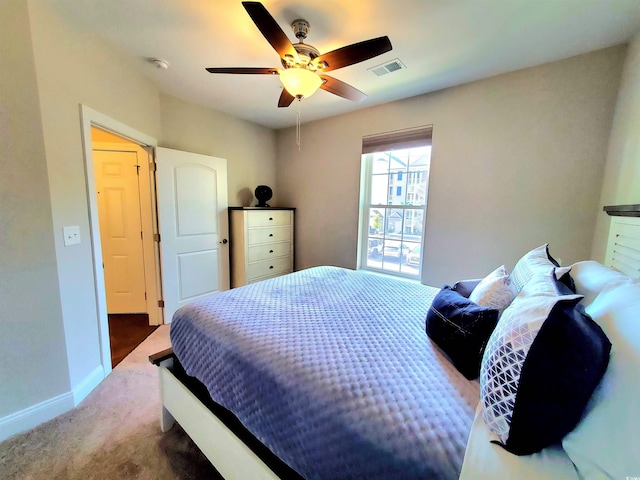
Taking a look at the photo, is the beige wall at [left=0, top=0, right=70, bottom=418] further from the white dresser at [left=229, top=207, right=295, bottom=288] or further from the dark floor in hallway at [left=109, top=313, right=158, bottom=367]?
the white dresser at [left=229, top=207, right=295, bottom=288]

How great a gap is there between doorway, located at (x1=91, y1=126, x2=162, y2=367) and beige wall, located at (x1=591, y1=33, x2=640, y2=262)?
146 inches

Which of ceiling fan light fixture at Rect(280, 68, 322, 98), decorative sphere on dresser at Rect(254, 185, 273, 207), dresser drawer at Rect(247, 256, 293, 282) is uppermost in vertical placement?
ceiling fan light fixture at Rect(280, 68, 322, 98)

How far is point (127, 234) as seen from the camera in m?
2.83

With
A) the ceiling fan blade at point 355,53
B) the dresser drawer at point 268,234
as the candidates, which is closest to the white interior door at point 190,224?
the dresser drawer at point 268,234

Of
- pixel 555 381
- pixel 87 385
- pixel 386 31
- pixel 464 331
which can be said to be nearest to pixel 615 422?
pixel 555 381

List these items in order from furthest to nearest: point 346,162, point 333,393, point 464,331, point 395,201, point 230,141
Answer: point 230,141, point 346,162, point 395,201, point 464,331, point 333,393

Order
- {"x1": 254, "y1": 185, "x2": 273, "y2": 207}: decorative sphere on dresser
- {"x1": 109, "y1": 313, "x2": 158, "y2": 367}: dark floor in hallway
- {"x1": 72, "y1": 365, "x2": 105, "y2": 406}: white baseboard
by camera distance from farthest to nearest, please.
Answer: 1. {"x1": 254, "y1": 185, "x2": 273, "y2": 207}: decorative sphere on dresser
2. {"x1": 109, "y1": 313, "x2": 158, "y2": 367}: dark floor in hallway
3. {"x1": 72, "y1": 365, "x2": 105, "y2": 406}: white baseboard

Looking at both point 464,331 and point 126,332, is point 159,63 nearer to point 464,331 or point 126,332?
point 126,332

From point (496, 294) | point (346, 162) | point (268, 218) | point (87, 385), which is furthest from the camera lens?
point (268, 218)

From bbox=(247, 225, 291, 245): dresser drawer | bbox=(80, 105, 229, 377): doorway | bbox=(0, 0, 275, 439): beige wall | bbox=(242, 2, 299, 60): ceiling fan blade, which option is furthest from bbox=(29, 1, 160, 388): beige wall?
bbox=(247, 225, 291, 245): dresser drawer

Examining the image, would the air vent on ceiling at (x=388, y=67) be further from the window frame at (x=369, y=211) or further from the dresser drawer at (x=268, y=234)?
the dresser drawer at (x=268, y=234)

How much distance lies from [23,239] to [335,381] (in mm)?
1836

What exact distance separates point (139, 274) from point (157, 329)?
2.25ft

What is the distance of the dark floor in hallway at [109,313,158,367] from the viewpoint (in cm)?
224
